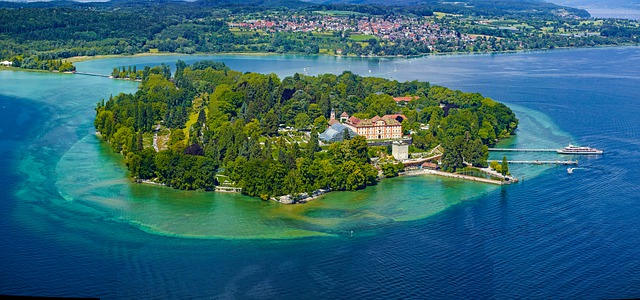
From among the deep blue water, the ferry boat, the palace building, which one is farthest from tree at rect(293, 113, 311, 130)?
the deep blue water

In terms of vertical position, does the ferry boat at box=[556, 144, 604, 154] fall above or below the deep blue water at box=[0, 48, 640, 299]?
above

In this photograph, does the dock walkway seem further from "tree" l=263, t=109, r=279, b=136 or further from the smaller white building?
"tree" l=263, t=109, r=279, b=136

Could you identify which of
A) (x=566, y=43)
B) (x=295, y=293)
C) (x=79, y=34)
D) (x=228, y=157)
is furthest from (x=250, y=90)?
(x=566, y=43)

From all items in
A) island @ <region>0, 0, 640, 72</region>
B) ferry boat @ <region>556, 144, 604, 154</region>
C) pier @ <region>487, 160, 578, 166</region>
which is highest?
island @ <region>0, 0, 640, 72</region>

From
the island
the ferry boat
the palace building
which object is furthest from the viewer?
the island

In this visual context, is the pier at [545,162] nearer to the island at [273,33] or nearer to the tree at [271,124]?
the tree at [271,124]

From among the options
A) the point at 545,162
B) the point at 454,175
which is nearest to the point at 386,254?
the point at 454,175

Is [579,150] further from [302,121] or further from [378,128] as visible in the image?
[302,121]
